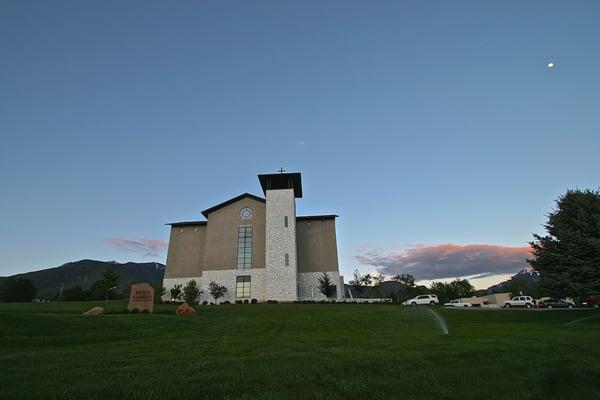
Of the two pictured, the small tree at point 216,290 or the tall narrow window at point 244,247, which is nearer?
the small tree at point 216,290

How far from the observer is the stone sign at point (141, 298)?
2492 cm

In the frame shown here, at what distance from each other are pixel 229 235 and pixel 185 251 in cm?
719

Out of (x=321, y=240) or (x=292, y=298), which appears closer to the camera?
(x=292, y=298)

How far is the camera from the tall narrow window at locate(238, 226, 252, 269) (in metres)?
53.5

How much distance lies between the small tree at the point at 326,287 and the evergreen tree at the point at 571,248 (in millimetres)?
→ 27122

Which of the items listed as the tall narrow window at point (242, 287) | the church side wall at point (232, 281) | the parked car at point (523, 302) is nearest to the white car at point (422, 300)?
the parked car at point (523, 302)

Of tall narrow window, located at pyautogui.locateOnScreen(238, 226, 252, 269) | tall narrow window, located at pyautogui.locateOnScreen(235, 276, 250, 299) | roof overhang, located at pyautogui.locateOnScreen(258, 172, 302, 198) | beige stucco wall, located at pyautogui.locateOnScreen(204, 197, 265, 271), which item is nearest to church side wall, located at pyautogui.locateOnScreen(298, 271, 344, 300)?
beige stucco wall, located at pyautogui.locateOnScreen(204, 197, 265, 271)

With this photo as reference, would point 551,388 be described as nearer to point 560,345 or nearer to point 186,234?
point 560,345

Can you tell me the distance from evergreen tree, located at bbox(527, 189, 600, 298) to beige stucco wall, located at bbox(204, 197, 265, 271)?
112ft

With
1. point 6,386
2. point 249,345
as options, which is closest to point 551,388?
point 249,345

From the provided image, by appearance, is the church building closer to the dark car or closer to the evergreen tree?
the dark car

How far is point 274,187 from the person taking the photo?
5728 centimetres

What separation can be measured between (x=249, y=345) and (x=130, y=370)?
13.5 feet

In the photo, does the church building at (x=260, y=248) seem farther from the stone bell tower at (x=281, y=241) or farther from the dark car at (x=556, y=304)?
the dark car at (x=556, y=304)
